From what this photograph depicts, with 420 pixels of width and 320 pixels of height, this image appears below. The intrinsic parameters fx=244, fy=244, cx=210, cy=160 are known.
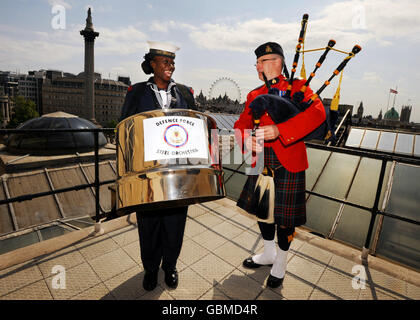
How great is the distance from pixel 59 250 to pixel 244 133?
2.24m

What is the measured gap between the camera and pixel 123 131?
1.67 metres

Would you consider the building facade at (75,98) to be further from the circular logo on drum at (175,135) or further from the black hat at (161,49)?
the circular logo on drum at (175,135)

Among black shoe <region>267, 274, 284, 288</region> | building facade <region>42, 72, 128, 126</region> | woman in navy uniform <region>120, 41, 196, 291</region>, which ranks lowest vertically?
black shoe <region>267, 274, 284, 288</region>

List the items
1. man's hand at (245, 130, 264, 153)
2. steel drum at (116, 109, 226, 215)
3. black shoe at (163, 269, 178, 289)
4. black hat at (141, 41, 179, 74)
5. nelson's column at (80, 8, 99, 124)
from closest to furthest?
steel drum at (116, 109, 226, 215), black hat at (141, 41, 179, 74), man's hand at (245, 130, 264, 153), black shoe at (163, 269, 178, 289), nelson's column at (80, 8, 99, 124)

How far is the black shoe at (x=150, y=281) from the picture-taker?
6.95 feet

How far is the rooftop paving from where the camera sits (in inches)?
82.0

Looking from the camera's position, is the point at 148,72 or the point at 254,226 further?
the point at 254,226

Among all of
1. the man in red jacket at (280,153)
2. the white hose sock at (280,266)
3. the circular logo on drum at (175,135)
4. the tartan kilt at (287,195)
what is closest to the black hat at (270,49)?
the man in red jacket at (280,153)

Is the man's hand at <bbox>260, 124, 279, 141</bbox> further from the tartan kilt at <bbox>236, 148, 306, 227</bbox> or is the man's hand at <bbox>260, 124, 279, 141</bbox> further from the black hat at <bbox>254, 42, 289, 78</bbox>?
the black hat at <bbox>254, 42, 289, 78</bbox>

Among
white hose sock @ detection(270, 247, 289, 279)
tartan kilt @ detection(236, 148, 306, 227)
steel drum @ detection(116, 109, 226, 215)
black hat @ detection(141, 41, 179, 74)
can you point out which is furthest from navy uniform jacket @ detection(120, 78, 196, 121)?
white hose sock @ detection(270, 247, 289, 279)

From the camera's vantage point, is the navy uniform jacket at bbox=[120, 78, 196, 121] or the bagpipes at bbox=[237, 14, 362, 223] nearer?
the bagpipes at bbox=[237, 14, 362, 223]

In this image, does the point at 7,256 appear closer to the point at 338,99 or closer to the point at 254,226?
the point at 254,226

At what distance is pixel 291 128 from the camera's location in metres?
1.87
